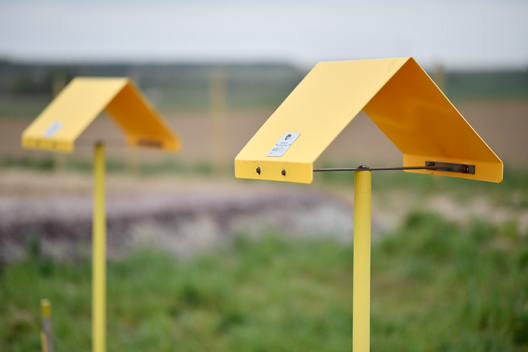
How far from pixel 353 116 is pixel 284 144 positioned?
11.5 inches

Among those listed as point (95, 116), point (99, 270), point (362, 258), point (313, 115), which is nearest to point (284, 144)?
point (313, 115)

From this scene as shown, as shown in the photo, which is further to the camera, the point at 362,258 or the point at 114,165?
the point at 114,165

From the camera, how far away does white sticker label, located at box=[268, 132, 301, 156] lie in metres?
1.84

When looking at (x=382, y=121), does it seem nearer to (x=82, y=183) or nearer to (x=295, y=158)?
(x=295, y=158)

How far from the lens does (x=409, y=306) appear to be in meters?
4.68

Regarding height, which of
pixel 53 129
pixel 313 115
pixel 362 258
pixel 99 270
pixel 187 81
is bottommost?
pixel 99 270

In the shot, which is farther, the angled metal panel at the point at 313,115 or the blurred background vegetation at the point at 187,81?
the blurred background vegetation at the point at 187,81

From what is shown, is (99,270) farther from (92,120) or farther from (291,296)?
(291,296)

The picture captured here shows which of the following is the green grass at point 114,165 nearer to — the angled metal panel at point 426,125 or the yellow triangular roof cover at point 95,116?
the yellow triangular roof cover at point 95,116

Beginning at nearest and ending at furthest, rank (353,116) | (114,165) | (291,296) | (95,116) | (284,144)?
(353,116) → (284,144) → (95,116) → (291,296) → (114,165)

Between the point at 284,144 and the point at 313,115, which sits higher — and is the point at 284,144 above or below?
below

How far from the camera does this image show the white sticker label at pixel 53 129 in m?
3.36

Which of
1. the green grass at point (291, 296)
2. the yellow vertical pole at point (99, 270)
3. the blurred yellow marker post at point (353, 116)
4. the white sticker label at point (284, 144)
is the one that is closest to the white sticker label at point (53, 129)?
the yellow vertical pole at point (99, 270)

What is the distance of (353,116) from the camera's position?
1.67 metres
